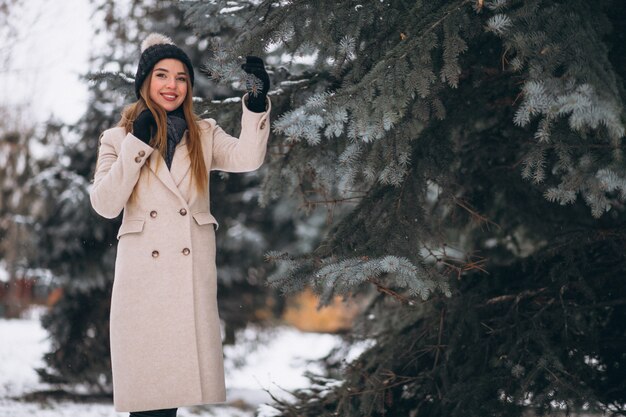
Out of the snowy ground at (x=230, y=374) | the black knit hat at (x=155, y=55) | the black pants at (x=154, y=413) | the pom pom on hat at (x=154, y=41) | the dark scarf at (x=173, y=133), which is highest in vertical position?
the pom pom on hat at (x=154, y=41)

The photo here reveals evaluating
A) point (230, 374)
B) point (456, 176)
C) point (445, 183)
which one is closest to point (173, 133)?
point (445, 183)

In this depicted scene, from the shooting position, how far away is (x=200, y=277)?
3.02 meters

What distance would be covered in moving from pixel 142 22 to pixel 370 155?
17.5ft

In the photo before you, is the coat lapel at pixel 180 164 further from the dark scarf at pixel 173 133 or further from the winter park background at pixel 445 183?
the winter park background at pixel 445 183

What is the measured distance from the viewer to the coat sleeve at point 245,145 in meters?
2.96

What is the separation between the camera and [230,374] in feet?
29.2

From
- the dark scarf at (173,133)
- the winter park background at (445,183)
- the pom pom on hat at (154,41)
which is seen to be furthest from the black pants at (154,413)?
the pom pom on hat at (154,41)

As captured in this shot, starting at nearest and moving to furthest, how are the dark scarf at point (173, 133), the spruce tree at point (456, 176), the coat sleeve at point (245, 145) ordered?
the spruce tree at point (456, 176), the coat sleeve at point (245, 145), the dark scarf at point (173, 133)

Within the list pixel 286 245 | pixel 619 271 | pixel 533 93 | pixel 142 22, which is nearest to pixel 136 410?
pixel 533 93

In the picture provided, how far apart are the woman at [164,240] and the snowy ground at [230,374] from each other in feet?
5.43

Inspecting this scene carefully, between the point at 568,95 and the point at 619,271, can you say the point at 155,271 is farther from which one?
the point at 619,271

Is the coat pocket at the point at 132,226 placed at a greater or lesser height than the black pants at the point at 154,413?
greater

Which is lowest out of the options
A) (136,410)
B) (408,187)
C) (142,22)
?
(136,410)

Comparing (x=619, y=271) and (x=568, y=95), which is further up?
(x=568, y=95)
